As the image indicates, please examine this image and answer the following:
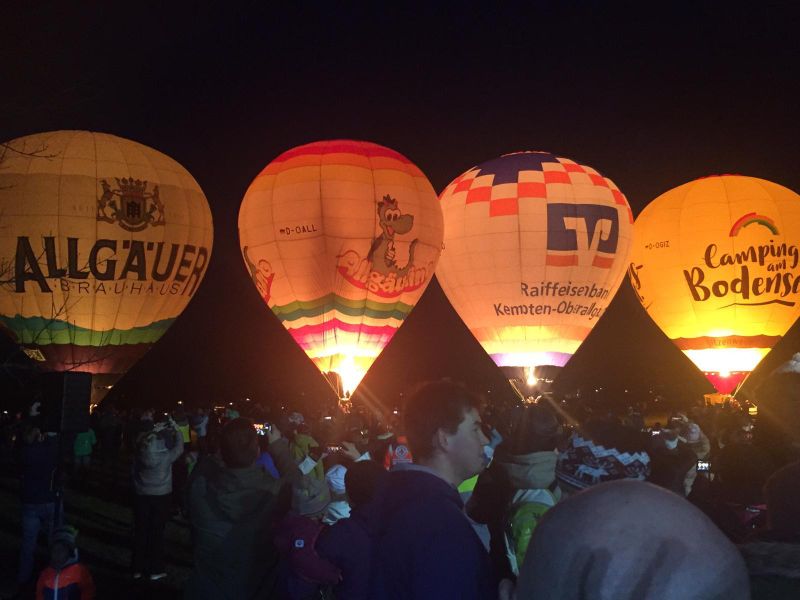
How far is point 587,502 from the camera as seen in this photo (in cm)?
125

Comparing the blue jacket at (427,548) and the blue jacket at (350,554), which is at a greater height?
the blue jacket at (427,548)

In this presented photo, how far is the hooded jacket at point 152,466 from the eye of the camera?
22.8 feet

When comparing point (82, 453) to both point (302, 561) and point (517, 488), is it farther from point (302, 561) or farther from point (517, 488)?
point (517, 488)

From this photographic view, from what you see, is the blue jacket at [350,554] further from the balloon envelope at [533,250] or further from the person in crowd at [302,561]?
the balloon envelope at [533,250]

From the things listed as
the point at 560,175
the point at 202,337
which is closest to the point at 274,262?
the point at 560,175

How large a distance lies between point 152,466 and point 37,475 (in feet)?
2.93

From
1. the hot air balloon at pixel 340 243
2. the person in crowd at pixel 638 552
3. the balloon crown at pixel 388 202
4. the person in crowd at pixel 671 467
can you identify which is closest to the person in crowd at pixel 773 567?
the person in crowd at pixel 638 552

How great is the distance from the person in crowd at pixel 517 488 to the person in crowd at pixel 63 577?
8.43 ft

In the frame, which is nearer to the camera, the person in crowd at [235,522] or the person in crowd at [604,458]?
the person in crowd at [604,458]

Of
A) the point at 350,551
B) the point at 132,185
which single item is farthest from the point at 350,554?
the point at 132,185

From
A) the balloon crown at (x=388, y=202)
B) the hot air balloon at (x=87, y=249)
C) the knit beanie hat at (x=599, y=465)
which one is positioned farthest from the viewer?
the balloon crown at (x=388, y=202)

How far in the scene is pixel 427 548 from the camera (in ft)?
6.72

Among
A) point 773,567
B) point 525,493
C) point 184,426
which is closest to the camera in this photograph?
point 773,567

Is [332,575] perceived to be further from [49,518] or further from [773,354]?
[773,354]
